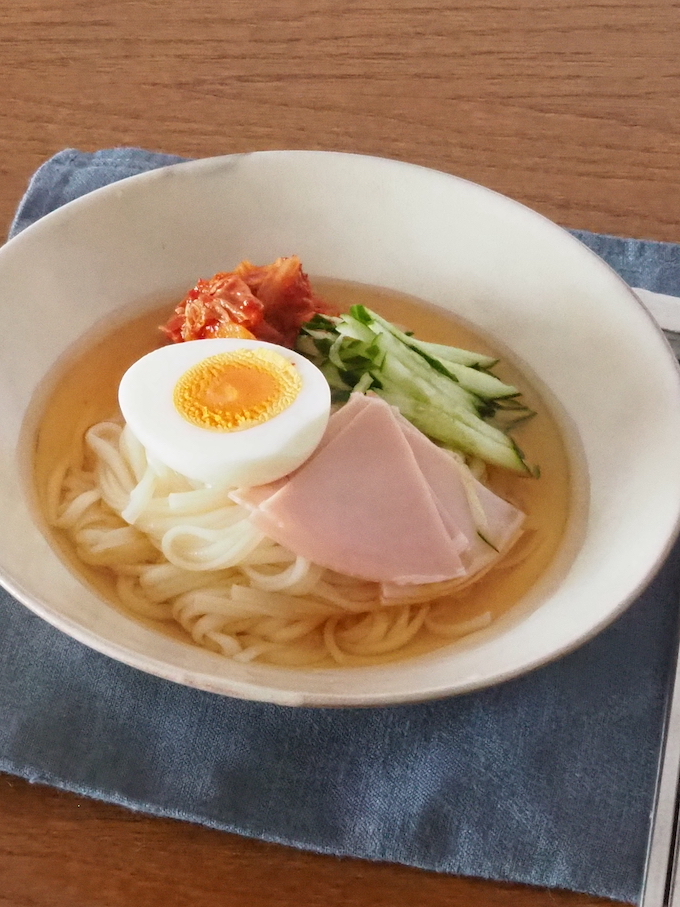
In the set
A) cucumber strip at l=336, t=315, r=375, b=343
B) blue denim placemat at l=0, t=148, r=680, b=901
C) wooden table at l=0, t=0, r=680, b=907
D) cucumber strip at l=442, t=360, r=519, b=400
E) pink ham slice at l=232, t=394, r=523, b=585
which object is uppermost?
wooden table at l=0, t=0, r=680, b=907

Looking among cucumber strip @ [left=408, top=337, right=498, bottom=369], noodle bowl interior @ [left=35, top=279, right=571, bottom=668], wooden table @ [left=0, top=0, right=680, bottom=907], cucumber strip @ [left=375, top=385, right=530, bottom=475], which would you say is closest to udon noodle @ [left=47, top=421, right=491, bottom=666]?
noodle bowl interior @ [left=35, top=279, right=571, bottom=668]

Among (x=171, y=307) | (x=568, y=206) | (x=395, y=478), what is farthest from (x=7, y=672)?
(x=568, y=206)

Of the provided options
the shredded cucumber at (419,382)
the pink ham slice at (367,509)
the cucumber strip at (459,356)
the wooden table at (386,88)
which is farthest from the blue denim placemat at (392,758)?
the wooden table at (386,88)

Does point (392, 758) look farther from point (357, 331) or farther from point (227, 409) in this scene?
point (357, 331)

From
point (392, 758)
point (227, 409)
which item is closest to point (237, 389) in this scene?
point (227, 409)

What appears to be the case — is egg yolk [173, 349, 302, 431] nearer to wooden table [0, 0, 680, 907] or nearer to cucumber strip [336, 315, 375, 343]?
cucumber strip [336, 315, 375, 343]

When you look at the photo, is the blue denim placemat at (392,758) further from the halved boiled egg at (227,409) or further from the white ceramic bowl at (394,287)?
the halved boiled egg at (227,409)
